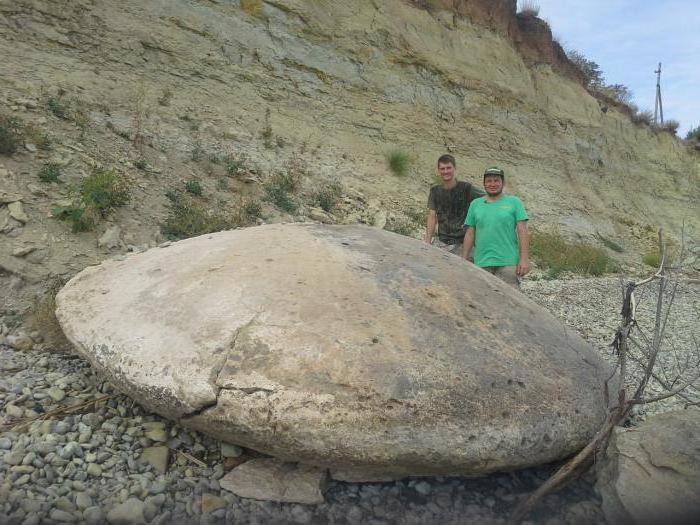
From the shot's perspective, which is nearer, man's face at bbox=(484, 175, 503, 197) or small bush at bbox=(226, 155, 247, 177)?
man's face at bbox=(484, 175, 503, 197)

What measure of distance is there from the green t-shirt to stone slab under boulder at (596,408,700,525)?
69.2 inches

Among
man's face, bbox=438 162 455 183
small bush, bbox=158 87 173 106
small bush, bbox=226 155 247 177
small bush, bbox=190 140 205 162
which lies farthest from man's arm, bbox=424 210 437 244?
small bush, bbox=158 87 173 106

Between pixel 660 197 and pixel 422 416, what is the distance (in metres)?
17.4

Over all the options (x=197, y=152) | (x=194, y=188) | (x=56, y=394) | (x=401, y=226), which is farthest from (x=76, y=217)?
(x=401, y=226)

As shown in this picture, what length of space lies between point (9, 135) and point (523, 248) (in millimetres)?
4898

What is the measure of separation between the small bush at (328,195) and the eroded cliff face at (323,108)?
189mm

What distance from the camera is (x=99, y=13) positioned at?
7074mm

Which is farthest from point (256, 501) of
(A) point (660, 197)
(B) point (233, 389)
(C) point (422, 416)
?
(A) point (660, 197)

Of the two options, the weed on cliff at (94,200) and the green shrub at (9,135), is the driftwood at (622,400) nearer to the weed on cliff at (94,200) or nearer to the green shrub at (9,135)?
the weed on cliff at (94,200)

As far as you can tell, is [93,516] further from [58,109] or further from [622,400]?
[58,109]

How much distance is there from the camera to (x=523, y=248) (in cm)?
354

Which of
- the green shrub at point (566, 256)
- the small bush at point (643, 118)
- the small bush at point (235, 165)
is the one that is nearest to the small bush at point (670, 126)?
the small bush at point (643, 118)

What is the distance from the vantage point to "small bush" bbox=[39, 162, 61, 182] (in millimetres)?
4500

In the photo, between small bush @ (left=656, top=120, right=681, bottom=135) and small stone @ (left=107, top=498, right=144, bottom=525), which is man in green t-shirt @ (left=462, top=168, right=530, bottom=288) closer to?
small stone @ (left=107, top=498, right=144, bottom=525)
